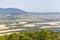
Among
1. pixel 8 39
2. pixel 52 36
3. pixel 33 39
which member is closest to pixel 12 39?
pixel 8 39

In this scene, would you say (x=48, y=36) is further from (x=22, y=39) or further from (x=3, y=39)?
(x=3, y=39)

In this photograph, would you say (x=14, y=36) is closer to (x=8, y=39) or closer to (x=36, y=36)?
(x=8, y=39)

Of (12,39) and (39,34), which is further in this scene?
(39,34)

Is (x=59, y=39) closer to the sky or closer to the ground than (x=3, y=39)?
closer to the ground

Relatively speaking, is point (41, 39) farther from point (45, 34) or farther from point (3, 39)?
point (3, 39)

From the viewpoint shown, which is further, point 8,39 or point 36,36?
point 36,36

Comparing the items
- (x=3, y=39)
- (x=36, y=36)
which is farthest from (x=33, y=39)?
(x=3, y=39)

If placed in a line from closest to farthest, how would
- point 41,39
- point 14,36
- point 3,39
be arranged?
point 3,39 → point 14,36 → point 41,39

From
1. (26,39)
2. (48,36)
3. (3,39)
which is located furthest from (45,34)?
(3,39)

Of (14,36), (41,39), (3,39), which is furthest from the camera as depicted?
(41,39)
